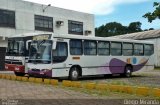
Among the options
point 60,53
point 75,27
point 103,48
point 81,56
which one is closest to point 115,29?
point 75,27

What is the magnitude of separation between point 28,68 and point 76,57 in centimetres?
291

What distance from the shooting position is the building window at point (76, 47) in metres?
23.0

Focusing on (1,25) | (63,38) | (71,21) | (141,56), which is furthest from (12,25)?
(63,38)

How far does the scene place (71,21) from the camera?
50.0 metres

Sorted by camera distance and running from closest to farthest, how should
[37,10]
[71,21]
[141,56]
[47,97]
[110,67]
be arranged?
[47,97] < [110,67] < [141,56] < [37,10] < [71,21]

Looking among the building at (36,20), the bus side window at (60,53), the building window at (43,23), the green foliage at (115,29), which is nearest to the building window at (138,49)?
the bus side window at (60,53)

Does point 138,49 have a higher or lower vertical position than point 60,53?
higher

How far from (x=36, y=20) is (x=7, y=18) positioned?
15.9 ft

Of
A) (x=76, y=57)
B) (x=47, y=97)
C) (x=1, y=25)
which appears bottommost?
(x=47, y=97)

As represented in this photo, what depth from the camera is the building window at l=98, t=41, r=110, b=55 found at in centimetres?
2519

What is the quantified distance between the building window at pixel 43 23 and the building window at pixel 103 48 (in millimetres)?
20617

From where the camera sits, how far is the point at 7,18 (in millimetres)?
41125

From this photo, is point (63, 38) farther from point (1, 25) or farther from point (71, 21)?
point (71, 21)

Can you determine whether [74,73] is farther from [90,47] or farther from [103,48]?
[103,48]
